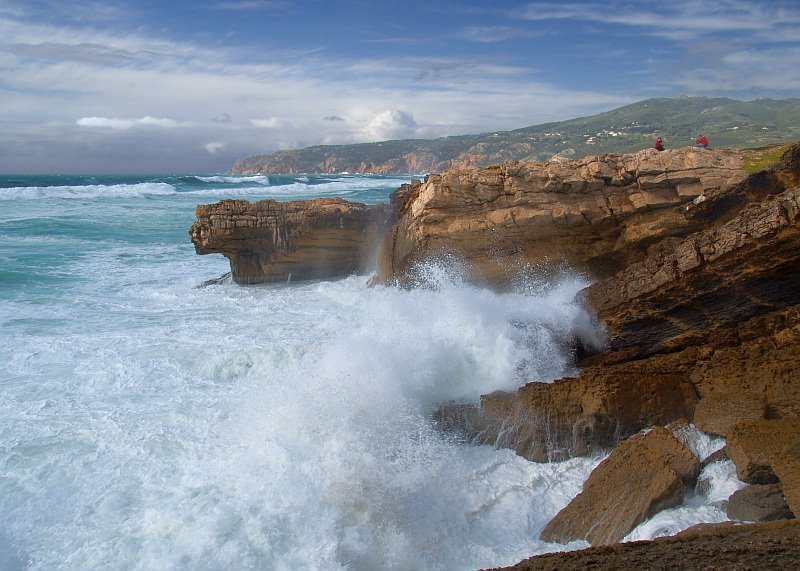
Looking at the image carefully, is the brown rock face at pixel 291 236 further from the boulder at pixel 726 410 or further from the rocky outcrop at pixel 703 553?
the rocky outcrop at pixel 703 553

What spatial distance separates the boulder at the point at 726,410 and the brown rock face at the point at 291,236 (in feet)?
30.6

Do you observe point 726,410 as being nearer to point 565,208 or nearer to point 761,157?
point 565,208

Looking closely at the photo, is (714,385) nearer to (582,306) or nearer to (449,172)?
(582,306)

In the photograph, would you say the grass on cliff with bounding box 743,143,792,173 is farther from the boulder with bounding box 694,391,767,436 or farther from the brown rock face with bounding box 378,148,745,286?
the boulder with bounding box 694,391,767,436

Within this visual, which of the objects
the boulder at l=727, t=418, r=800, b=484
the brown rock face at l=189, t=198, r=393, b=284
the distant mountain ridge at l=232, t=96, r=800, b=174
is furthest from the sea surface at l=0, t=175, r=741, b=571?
the distant mountain ridge at l=232, t=96, r=800, b=174

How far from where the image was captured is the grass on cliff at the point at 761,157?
364 inches

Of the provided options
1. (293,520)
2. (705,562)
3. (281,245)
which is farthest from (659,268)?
(281,245)

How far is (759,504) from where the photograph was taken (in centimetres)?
500

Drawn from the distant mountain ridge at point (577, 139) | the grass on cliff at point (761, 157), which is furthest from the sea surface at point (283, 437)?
the distant mountain ridge at point (577, 139)

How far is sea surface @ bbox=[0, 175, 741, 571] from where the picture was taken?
555 centimetres

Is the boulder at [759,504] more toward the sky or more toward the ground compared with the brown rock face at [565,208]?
more toward the ground

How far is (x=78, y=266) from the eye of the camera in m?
18.0

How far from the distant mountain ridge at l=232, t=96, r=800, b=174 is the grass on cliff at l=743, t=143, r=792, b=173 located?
5917mm

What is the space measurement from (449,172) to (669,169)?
11.8 feet
